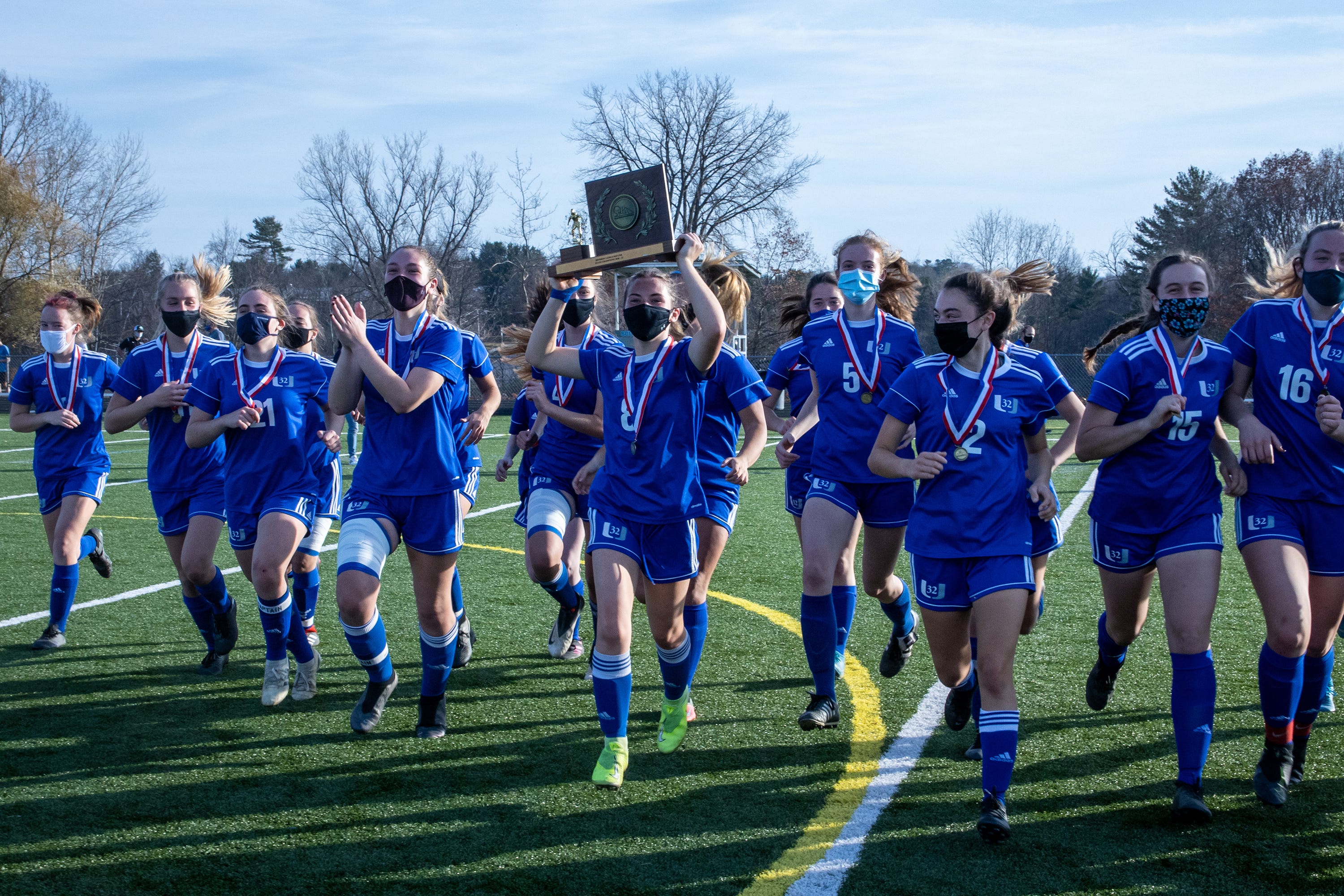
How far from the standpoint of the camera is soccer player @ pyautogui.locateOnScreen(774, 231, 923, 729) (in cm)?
509

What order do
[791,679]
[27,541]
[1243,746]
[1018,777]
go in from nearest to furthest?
[1018,777] < [1243,746] < [791,679] < [27,541]

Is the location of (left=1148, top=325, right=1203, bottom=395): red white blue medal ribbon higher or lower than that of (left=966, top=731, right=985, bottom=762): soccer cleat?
higher

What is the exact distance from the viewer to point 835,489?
204 inches

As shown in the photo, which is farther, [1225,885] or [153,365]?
[153,365]

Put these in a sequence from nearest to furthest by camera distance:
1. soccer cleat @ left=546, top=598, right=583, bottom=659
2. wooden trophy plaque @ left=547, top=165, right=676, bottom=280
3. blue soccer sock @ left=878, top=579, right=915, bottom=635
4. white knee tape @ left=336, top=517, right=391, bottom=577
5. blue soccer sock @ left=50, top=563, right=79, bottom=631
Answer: wooden trophy plaque @ left=547, top=165, right=676, bottom=280
white knee tape @ left=336, top=517, right=391, bottom=577
blue soccer sock @ left=878, top=579, right=915, bottom=635
soccer cleat @ left=546, top=598, right=583, bottom=659
blue soccer sock @ left=50, top=563, right=79, bottom=631

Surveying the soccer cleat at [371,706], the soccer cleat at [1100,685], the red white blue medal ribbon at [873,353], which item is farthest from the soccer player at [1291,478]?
the soccer cleat at [371,706]

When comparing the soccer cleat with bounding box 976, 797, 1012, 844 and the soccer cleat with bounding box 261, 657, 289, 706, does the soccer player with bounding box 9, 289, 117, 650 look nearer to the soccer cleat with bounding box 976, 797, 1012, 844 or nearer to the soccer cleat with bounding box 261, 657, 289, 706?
the soccer cleat with bounding box 261, 657, 289, 706

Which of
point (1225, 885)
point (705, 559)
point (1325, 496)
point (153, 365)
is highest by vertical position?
point (153, 365)

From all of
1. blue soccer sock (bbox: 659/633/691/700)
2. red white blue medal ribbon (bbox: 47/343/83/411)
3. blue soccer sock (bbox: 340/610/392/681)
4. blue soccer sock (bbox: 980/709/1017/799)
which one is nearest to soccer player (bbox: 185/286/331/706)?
blue soccer sock (bbox: 340/610/392/681)

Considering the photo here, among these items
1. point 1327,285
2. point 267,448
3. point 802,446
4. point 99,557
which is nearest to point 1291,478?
point 1327,285

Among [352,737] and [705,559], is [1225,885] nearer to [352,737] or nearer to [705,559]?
[705,559]

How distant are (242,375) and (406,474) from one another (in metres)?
1.34

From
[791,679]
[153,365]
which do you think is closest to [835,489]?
[791,679]

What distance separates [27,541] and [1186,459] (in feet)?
34.8
